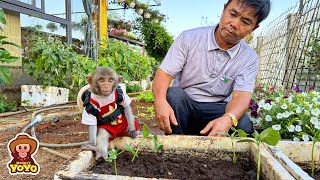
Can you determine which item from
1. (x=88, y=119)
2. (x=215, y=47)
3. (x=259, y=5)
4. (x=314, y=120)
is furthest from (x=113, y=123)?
(x=314, y=120)

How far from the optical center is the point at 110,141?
4.74 ft

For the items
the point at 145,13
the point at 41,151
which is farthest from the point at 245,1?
the point at 145,13

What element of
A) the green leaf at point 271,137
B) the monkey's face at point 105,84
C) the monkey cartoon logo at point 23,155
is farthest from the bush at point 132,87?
the monkey cartoon logo at point 23,155

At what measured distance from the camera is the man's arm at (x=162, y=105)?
1.73 metres

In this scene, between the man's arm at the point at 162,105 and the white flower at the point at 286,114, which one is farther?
the white flower at the point at 286,114

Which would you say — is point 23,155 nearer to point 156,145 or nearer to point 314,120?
point 156,145

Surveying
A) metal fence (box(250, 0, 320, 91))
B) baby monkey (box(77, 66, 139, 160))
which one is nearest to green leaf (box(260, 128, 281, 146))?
baby monkey (box(77, 66, 139, 160))

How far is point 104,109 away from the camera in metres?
1.51

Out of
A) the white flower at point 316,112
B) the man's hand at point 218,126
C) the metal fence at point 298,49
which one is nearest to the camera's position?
the man's hand at point 218,126

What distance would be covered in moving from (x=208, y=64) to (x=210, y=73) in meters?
0.06

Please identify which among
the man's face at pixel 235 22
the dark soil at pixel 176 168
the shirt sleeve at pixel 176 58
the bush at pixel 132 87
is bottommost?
the bush at pixel 132 87

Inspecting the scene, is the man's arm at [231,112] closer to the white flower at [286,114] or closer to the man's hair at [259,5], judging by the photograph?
the white flower at [286,114]

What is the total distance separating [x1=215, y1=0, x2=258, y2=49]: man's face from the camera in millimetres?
1763

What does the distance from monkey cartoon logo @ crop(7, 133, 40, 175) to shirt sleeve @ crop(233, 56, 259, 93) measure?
1365 mm
